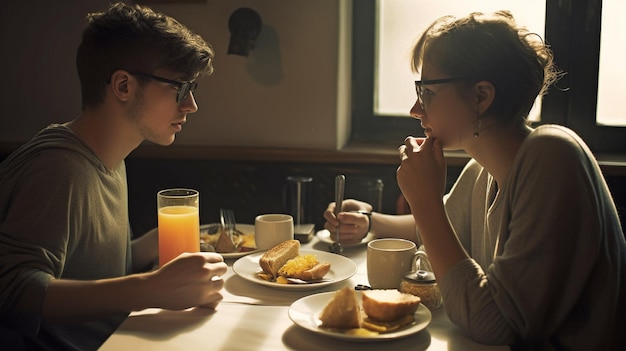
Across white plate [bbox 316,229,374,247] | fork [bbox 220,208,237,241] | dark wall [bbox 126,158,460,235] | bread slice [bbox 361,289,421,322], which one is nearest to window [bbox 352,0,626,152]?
dark wall [bbox 126,158,460,235]

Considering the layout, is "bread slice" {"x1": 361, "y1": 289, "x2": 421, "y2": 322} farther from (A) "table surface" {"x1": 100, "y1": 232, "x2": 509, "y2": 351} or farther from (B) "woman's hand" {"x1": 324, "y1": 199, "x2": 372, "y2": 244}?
(B) "woman's hand" {"x1": 324, "y1": 199, "x2": 372, "y2": 244}

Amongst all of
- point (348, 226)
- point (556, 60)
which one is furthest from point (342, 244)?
point (556, 60)

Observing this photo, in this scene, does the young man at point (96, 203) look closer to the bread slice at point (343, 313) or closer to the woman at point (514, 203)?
the bread slice at point (343, 313)

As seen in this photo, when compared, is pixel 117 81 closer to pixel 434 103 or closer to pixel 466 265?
pixel 434 103

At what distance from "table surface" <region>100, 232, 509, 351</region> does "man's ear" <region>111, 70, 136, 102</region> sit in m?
0.58

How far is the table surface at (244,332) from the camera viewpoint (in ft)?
4.37

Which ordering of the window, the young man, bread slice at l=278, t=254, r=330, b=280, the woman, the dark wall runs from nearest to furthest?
1. the woman
2. the young man
3. bread slice at l=278, t=254, r=330, b=280
4. the window
5. the dark wall

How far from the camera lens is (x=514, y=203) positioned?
1408mm

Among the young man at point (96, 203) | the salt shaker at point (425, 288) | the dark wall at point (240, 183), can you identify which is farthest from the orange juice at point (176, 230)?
the dark wall at point (240, 183)

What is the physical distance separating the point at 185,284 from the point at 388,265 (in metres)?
0.47

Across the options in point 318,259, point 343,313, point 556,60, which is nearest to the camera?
point 343,313

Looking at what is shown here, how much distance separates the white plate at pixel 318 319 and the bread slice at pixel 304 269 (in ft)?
0.56

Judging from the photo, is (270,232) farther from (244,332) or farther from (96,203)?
(244,332)

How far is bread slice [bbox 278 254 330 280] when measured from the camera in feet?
5.56
